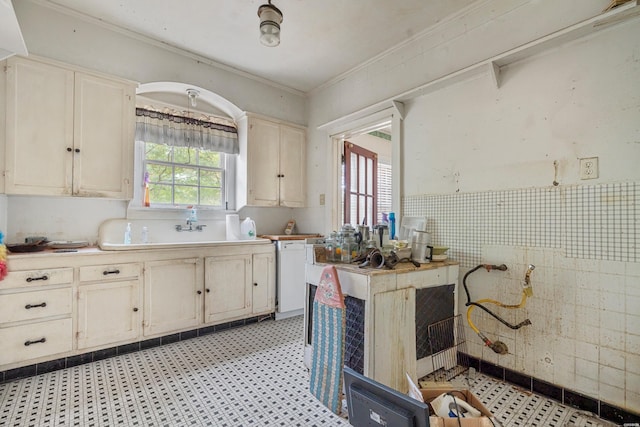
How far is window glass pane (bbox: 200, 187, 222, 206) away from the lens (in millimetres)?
3501

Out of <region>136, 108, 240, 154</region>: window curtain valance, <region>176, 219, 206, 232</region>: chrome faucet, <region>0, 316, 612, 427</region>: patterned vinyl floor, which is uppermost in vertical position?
<region>136, 108, 240, 154</region>: window curtain valance

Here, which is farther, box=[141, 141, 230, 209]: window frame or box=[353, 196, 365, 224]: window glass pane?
box=[353, 196, 365, 224]: window glass pane

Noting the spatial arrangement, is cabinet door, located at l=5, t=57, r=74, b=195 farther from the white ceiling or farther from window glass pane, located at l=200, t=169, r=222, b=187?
window glass pane, located at l=200, t=169, r=222, b=187

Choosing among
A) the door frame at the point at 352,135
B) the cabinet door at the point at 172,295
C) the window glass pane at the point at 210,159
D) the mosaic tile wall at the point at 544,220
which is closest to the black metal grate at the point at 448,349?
the mosaic tile wall at the point at 544,220

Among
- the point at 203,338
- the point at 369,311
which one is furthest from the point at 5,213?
the point at 369,311

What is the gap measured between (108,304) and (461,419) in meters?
2.59

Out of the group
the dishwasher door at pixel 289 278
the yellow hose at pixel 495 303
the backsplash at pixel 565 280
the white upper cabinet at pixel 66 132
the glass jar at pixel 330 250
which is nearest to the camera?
the backsplash at pixel 565 280

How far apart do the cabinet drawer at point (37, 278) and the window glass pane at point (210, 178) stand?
5.27ft

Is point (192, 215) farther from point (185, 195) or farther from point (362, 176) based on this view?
point (362, 176)

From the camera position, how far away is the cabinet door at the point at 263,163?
3543mm

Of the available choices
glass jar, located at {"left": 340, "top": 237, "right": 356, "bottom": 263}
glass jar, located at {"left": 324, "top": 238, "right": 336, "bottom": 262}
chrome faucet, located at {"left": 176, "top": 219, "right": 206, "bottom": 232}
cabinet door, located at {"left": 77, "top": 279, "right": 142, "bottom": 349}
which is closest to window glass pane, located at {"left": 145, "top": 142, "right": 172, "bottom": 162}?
chrome faucet, located at {"left": 176, "top": 219, "right": 206, "bottom": 232}

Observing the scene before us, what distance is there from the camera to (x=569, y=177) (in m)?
1.87

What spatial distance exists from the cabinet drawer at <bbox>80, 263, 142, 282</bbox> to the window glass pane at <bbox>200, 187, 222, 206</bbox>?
45.8 inches

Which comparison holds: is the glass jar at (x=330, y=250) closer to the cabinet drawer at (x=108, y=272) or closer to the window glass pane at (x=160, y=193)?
the cabinet drawer at (x=108, y=272)
